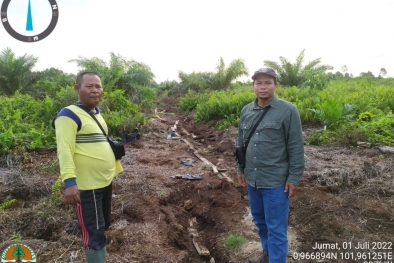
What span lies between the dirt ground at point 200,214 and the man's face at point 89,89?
1.52 metres

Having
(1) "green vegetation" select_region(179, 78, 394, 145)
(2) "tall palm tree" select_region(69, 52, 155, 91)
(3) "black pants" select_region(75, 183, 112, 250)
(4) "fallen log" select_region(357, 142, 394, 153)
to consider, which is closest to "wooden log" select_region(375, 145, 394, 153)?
(4) "fallen log" select_region(357, 142, 394, 153)

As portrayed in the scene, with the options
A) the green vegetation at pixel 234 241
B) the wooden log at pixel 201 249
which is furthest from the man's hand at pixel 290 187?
the wooden log at pixel 201 249

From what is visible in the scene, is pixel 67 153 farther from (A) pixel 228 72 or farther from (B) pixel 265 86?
(A) pixel 228 72

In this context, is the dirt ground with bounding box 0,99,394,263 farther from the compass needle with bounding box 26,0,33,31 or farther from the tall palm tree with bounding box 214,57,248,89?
the tall palm tree with bounding box 214,57,248,89

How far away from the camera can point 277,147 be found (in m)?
2.70

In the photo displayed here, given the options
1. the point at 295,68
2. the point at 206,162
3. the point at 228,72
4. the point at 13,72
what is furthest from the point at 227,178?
the point at 228,72

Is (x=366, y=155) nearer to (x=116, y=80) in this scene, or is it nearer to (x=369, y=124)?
(x=369, y=124)

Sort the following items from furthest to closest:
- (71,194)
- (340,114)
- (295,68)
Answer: (295,68)
(340,114)
(71,194)

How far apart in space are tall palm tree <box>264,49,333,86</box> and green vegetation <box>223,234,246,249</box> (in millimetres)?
14226

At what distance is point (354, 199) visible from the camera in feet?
13.6

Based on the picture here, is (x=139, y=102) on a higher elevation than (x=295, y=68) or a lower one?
lower

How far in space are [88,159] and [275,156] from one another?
1599mm

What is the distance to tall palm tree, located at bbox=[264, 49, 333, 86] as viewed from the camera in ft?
54.4

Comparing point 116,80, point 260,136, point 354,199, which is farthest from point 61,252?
point 116,80
